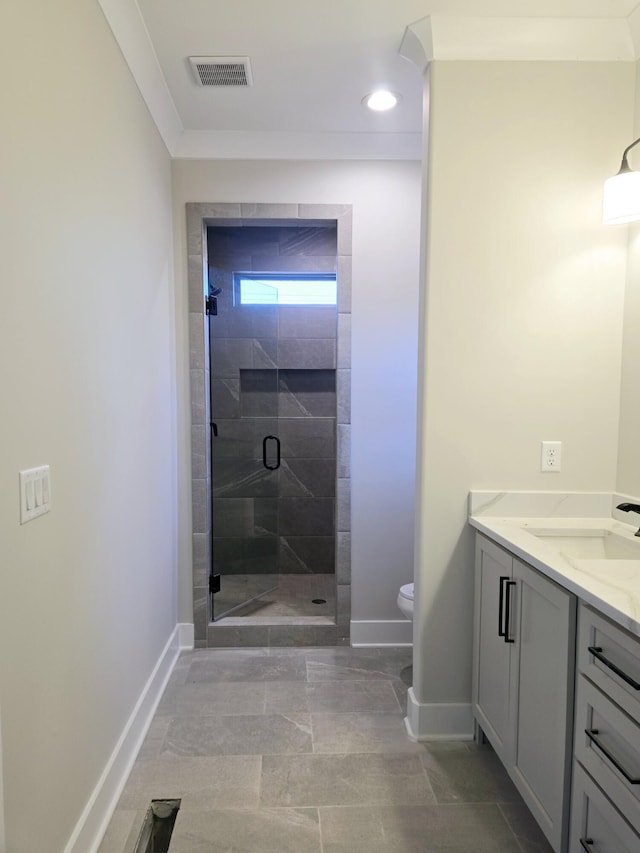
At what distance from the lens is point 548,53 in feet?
6.37

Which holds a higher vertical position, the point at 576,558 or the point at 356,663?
the point at 576,558

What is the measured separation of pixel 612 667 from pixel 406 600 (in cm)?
147

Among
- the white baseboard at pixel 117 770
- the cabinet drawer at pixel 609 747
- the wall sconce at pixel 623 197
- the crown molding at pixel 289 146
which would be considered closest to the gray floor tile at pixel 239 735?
the white baseboard at pixel 117 770

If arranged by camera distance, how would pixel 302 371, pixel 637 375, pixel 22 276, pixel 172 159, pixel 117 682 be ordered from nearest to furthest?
pixel 22 276 → pixel 117 682 → pixel 637 375 → pixel 172 159 → pixel 302 371

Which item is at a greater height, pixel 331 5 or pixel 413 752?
pixel 331 5

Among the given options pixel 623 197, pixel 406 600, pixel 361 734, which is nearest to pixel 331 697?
pixel 361 734

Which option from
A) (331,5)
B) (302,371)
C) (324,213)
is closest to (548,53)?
(331,5)

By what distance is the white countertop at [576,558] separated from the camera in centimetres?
116

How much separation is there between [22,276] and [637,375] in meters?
2.05

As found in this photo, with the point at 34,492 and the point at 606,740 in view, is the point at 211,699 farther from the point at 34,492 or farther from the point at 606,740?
the point at 606,740

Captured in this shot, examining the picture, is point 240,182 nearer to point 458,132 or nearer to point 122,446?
point 458,132

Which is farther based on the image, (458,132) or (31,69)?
(458,132)

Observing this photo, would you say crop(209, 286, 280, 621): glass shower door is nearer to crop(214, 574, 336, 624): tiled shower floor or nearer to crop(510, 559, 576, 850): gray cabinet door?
crop(214, 574, 336, 624): tiled shower floor

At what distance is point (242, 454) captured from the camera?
129 inches
